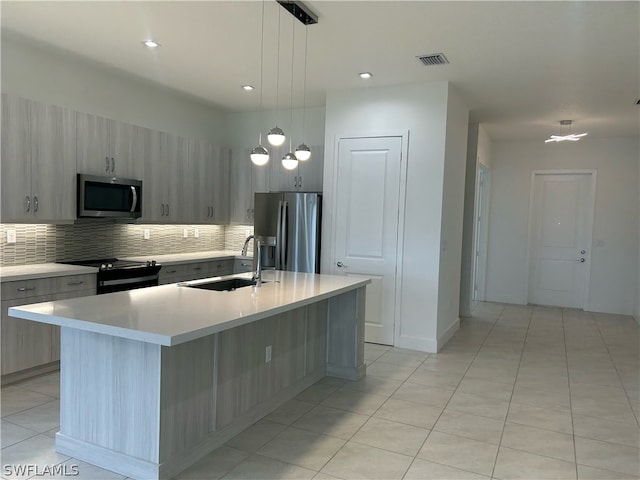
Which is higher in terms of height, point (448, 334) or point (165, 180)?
point (165, 180)

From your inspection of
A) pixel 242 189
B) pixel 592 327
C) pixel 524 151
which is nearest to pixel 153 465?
pixel 242 189

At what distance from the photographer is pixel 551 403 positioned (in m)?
3.70

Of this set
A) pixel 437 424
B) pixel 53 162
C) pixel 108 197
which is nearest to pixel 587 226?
pixel 437 424

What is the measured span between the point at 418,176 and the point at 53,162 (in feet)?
11.5

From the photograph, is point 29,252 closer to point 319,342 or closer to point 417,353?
point 319,342

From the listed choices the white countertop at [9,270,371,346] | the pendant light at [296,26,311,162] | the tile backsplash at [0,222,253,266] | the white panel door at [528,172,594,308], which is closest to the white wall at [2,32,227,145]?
the tile backsplash at [0,222,253,266]

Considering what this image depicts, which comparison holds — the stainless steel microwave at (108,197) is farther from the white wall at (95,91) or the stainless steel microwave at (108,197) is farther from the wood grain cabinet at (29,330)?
the white wall at (95,91)

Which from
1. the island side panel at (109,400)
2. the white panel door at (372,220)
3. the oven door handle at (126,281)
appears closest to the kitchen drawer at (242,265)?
the white panel door at (372,220)

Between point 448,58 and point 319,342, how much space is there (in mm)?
2740

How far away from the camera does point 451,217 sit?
5.44 metres

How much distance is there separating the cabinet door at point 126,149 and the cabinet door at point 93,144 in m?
0.06

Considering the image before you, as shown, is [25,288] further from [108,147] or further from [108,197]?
[108,147]

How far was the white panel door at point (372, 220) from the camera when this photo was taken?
16.8 feet
